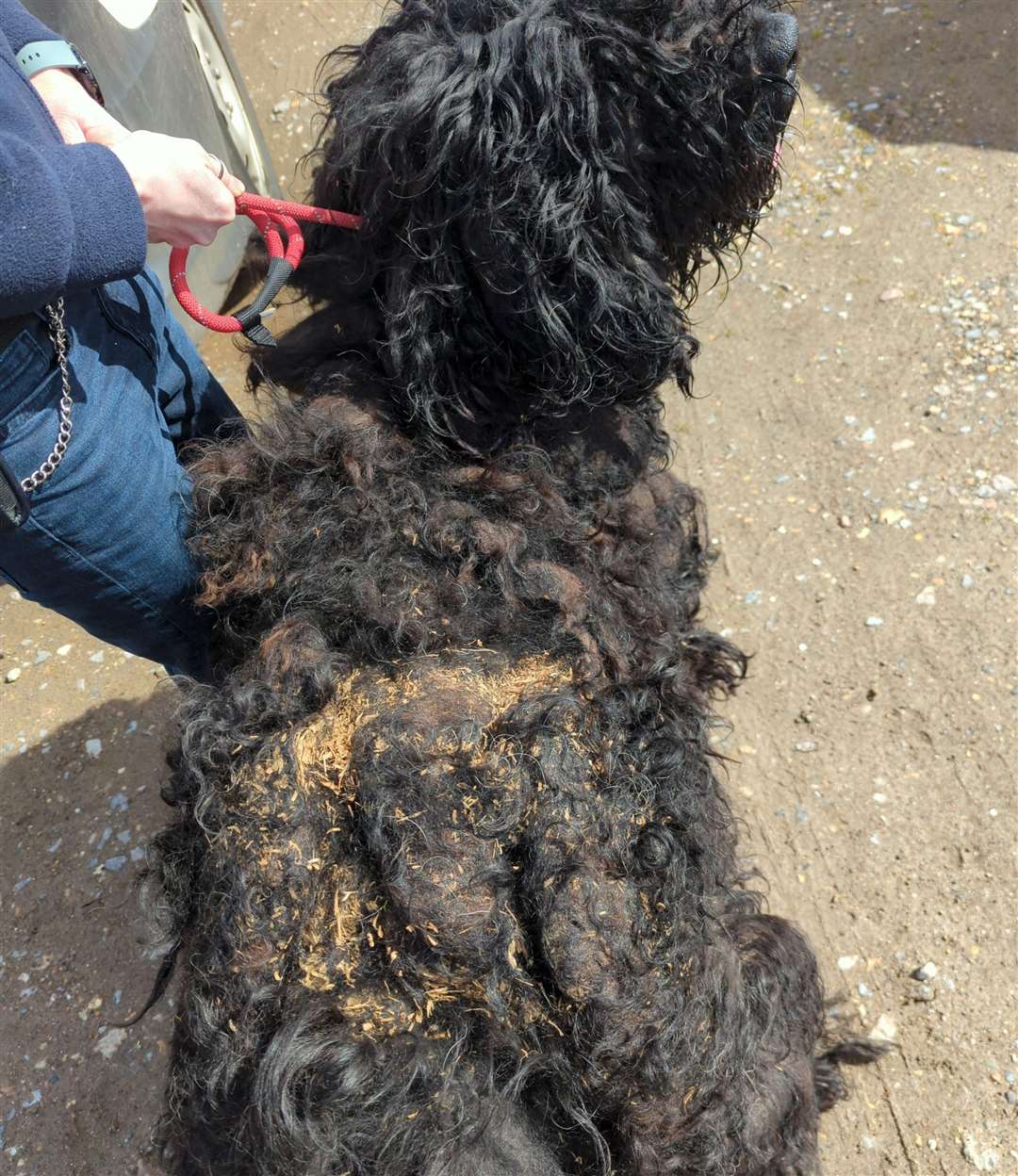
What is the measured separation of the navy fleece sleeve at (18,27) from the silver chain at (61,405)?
42cm

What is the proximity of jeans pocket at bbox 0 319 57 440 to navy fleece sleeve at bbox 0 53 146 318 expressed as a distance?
0.48ft

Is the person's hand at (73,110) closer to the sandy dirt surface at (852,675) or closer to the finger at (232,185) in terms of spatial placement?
the finger at (232,185)

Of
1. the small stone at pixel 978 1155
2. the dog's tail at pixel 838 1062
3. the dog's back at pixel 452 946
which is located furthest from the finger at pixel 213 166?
the small stone at pixel 978 1155

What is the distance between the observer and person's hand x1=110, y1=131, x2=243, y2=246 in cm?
126

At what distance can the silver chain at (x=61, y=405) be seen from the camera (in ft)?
4.25

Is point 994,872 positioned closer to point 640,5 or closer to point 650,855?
point 650,855

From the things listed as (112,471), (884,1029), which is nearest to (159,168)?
(112,471)

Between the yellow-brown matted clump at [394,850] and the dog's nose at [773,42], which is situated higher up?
the dog's nose at [773,42]

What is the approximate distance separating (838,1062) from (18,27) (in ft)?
7.83

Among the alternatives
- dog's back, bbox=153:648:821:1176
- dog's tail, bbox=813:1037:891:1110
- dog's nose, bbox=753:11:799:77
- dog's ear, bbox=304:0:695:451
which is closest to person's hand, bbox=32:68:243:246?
dog's ear, bbox=304:0:695:451

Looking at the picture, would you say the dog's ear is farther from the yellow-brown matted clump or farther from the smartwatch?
the yellow-brown matted clump

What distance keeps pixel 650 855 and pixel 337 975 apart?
1.45 ft

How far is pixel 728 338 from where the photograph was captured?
3107mm

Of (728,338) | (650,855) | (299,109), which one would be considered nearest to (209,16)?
(299,109)
